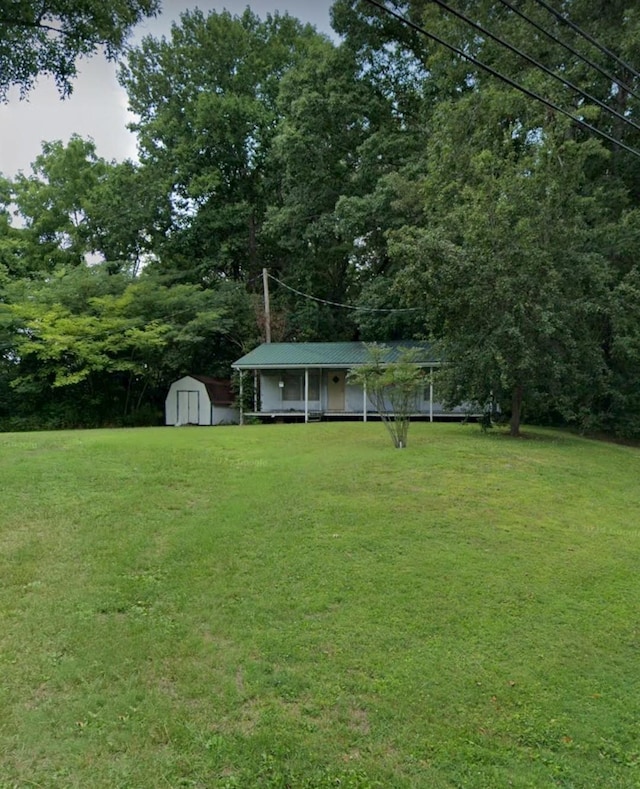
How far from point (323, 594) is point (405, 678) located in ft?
3.98

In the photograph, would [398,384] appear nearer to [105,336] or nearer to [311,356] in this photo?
[311,356]

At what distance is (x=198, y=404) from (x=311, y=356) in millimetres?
5013

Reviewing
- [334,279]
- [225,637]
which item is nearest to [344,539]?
[225,637]

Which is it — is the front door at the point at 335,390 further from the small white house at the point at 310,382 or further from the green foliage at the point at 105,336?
the green foliage at the point at 105,336

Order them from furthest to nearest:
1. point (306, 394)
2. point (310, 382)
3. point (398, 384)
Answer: point (310, 382)
point (306, 394)
point (398, 384)

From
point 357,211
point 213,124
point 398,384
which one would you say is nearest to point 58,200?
point 213,124

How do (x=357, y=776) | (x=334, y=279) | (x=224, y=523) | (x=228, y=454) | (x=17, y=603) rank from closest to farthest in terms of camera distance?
(x=357, y=776), (x=17, y=603), (x=224, y=523), (x=228, y=454), (x=334, y=279)

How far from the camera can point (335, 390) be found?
22453 mm

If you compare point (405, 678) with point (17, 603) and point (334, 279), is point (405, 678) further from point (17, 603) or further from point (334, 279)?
point (334, 279)

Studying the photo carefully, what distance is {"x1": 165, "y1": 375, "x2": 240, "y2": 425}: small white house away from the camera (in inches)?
878

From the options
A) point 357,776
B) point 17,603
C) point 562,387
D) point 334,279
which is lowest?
point 357,776

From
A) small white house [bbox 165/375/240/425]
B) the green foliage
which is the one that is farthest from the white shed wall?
the green foliage

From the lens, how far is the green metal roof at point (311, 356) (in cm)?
2117

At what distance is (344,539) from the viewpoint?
5.76m
